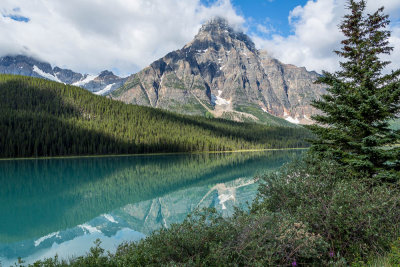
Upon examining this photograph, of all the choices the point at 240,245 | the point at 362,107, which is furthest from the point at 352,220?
the point at 362,107

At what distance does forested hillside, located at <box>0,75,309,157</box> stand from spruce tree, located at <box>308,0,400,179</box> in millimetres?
105352

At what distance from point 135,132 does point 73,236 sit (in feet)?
372

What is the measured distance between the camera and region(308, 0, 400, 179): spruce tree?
1316 cm

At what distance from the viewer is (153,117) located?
159750 mm

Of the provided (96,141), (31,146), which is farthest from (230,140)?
(31,146)

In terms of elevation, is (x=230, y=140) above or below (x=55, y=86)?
below

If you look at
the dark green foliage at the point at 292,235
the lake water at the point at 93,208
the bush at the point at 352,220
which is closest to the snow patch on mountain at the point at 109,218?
the lake water at the point at 93,208

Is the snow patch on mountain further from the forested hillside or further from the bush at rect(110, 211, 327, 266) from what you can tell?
the forested hillside

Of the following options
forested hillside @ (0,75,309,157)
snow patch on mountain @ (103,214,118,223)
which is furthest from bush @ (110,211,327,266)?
forested hillside @ (0,75,309,157)

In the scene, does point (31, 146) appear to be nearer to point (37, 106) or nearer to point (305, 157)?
point (37, 106)

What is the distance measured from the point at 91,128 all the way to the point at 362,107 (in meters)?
126

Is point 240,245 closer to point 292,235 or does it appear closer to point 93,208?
point 292,235

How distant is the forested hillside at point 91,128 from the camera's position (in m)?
103

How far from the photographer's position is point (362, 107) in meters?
13.1
